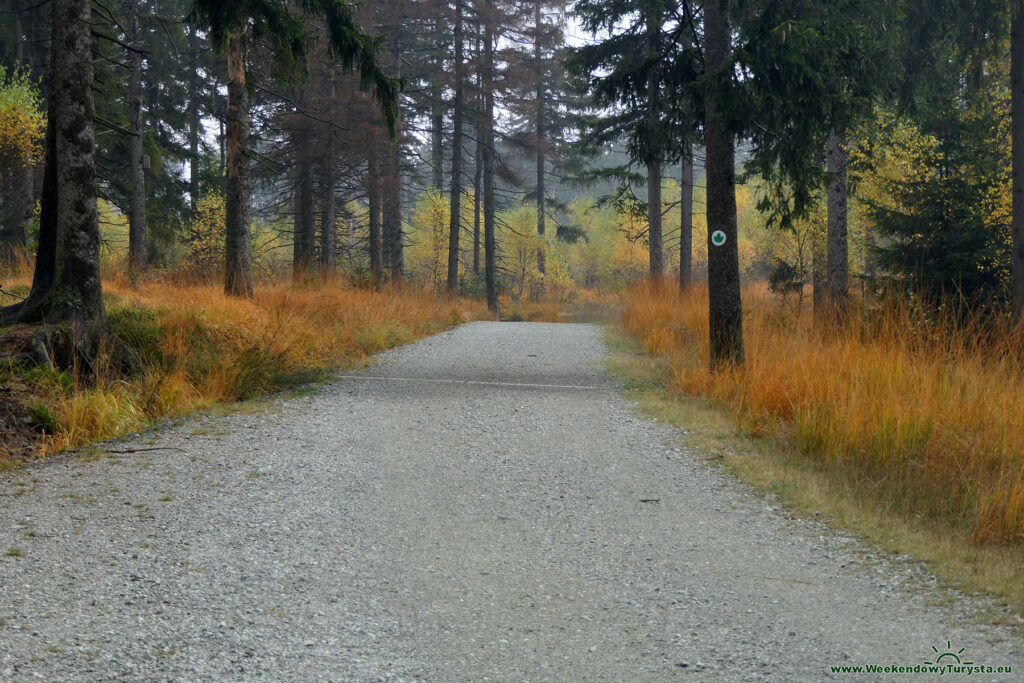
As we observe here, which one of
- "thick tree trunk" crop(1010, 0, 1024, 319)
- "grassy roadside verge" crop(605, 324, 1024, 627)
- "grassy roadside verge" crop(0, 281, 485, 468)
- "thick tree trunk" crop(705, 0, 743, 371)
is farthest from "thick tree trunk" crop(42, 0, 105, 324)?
"thick tree trunk" crop(1010, 0, 1024, 319)

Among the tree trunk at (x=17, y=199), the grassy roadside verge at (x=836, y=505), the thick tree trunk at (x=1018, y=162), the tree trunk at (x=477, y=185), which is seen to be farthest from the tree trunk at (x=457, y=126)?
the grassy roadside verge at (x=836, y=505)

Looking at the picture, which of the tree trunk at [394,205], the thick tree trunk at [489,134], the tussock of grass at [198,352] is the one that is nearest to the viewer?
the tussock of grass at [198,352]

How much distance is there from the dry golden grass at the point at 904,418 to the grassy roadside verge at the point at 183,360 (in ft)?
16.5

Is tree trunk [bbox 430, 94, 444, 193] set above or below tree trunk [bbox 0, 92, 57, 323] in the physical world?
above

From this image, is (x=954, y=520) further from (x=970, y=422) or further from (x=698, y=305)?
(x=698, y=305)

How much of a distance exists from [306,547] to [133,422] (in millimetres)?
3314

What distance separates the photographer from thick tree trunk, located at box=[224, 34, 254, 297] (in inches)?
496

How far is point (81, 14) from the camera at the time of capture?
7371mm

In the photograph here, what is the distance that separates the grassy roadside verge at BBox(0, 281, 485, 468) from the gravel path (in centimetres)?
56

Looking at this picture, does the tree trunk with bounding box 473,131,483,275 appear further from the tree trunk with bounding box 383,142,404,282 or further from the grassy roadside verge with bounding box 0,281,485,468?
the grassy roadside verge with bounding box 0,281,485,468

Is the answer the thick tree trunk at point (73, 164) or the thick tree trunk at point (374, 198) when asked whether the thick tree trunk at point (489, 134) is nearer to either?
the thick tree trunk at point (374, 198)

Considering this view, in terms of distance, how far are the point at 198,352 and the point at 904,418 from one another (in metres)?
7.09

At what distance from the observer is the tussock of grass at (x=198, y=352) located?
6.45m

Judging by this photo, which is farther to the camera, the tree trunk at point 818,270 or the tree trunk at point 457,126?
the tree trunk at point 457,126
